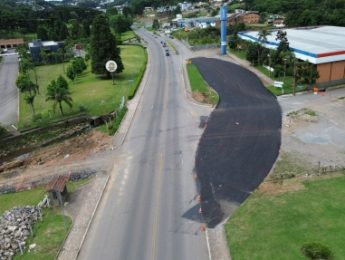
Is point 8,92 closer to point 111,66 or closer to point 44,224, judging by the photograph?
point 111,66

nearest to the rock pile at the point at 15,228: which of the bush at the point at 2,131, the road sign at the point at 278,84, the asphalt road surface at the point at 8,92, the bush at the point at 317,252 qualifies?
the bush at the point at 317,252

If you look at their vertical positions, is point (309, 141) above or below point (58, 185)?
below

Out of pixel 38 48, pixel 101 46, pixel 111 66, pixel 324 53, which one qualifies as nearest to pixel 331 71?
pixel 324 53

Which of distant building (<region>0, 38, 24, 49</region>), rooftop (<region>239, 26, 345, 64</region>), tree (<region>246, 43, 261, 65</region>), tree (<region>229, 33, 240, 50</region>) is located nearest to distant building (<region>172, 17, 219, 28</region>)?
tree (<region>229, 33, 240, 50</region>)

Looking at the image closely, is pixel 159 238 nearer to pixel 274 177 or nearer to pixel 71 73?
pixel 274 177

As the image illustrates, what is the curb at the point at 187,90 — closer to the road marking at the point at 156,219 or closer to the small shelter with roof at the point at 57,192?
the road marking at the point at 156,219

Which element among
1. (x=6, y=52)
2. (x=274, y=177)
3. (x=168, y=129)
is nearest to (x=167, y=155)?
(x=168, y=129)
